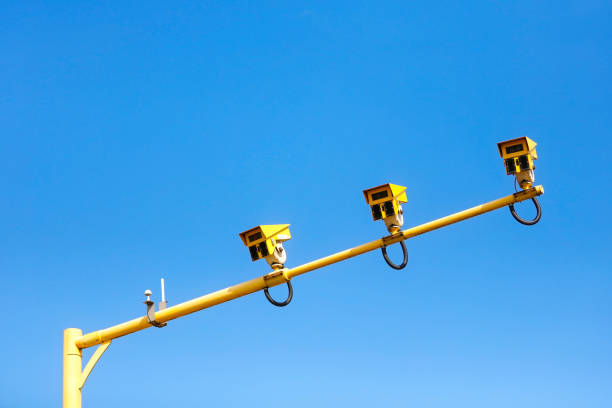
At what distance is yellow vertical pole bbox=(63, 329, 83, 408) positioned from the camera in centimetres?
1395

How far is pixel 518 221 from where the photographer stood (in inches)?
492

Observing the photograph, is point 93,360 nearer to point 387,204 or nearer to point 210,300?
Result: point 210,300

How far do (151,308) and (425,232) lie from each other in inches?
180

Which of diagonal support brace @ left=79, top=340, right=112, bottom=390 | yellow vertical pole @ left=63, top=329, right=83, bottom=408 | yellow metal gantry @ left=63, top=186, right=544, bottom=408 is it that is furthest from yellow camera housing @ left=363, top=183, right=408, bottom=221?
yellow vertical pole @ left=63, top=329, right=83, bottom=408

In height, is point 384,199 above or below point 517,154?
below

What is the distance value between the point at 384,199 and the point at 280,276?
1.97 metres

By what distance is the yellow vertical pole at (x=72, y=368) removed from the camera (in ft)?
45.8

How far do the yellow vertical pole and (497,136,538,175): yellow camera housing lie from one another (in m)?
7.59

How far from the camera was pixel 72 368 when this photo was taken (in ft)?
46.2

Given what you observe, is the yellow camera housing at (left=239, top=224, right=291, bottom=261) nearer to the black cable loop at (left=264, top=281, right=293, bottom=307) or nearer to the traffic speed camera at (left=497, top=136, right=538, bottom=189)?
the black cable loop at (left=264, top=281, right=293, bottom=307)

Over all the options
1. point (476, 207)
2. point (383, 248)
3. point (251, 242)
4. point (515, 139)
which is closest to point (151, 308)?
point (251, 242)

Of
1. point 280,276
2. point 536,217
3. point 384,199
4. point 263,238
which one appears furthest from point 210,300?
point 536,217

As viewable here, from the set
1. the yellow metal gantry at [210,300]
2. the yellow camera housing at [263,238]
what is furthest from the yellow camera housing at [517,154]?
the yellow camera housing at [263,238]

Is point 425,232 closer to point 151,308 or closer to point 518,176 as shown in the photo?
point 518,176
